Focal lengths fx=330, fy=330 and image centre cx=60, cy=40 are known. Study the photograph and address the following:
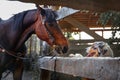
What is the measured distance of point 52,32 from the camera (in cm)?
430

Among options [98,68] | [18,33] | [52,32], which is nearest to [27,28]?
[18,33]

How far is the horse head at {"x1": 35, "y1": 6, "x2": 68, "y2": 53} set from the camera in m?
4.14

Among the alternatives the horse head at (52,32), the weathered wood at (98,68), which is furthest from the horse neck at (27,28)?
the weathered wood at (98,68)

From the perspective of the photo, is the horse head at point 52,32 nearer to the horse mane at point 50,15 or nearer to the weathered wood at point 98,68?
the horse mane at point 50,15

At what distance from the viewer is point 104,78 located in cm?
176

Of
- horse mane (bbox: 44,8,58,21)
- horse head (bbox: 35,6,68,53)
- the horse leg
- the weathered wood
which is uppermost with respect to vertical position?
horse mane (bbox: 44,8,58,21)

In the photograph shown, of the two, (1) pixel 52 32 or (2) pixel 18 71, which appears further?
(2) pixel 18 71

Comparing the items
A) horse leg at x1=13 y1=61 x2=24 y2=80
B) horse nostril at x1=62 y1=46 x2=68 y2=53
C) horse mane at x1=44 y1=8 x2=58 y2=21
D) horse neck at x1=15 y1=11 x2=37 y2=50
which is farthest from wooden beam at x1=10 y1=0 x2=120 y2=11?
horse leg at x1=13 y1=61 x2=24 y2=80

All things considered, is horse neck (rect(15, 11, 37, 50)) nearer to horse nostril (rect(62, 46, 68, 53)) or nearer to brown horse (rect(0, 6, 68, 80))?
brown horse (rect(0, 6, 68, 80))

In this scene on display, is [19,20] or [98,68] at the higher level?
[19,20]

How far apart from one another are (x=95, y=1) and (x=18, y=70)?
3667 mm

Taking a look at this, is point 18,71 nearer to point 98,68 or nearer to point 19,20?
point 19,20

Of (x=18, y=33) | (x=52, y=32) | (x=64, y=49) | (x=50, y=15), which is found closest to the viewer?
(x=64, y=49)

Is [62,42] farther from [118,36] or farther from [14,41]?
[118,36]
